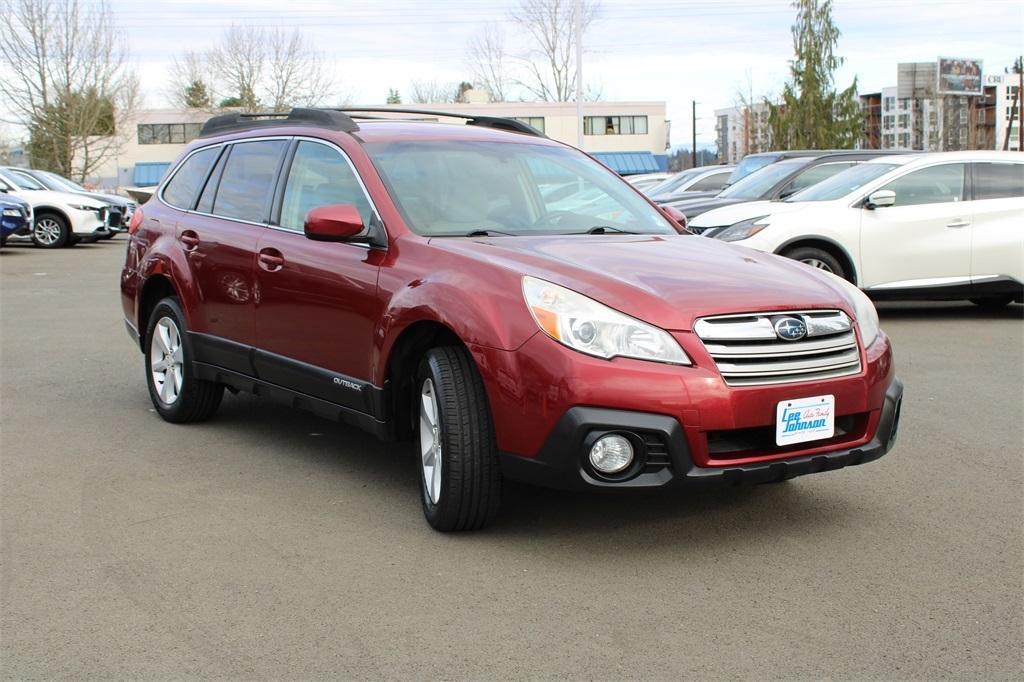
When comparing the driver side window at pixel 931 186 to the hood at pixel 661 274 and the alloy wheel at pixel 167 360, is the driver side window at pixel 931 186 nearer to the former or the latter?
the hood at pixel 661 274

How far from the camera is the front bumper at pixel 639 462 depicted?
4.20 m

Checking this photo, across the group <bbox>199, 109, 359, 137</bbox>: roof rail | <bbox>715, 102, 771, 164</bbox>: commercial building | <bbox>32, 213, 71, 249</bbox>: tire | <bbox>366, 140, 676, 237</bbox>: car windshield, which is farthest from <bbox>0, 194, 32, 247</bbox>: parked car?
<bbox>715, 102, 771, 164</bbox>: commercial building

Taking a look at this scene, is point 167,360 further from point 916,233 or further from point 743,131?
point 743,131

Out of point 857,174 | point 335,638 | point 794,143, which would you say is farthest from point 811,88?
point 335,638

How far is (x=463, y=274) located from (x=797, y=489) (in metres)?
1.93

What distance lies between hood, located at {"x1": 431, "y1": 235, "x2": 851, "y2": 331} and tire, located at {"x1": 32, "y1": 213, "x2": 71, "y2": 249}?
22423mm

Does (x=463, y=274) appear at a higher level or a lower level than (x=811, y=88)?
lower

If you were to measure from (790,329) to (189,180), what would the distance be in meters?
4.13

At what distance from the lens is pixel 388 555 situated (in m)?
4.54

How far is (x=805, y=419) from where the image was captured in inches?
175

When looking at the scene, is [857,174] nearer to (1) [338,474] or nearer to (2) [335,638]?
(1) [338,474]

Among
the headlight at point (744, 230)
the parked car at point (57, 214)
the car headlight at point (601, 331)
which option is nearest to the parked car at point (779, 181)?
the headlight at point (744, 230)

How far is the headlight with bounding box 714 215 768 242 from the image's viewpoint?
11422 mm

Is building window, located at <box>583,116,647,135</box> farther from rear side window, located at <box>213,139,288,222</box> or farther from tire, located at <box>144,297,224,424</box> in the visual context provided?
rear side window, located at <box>213,139,288,222</box>
